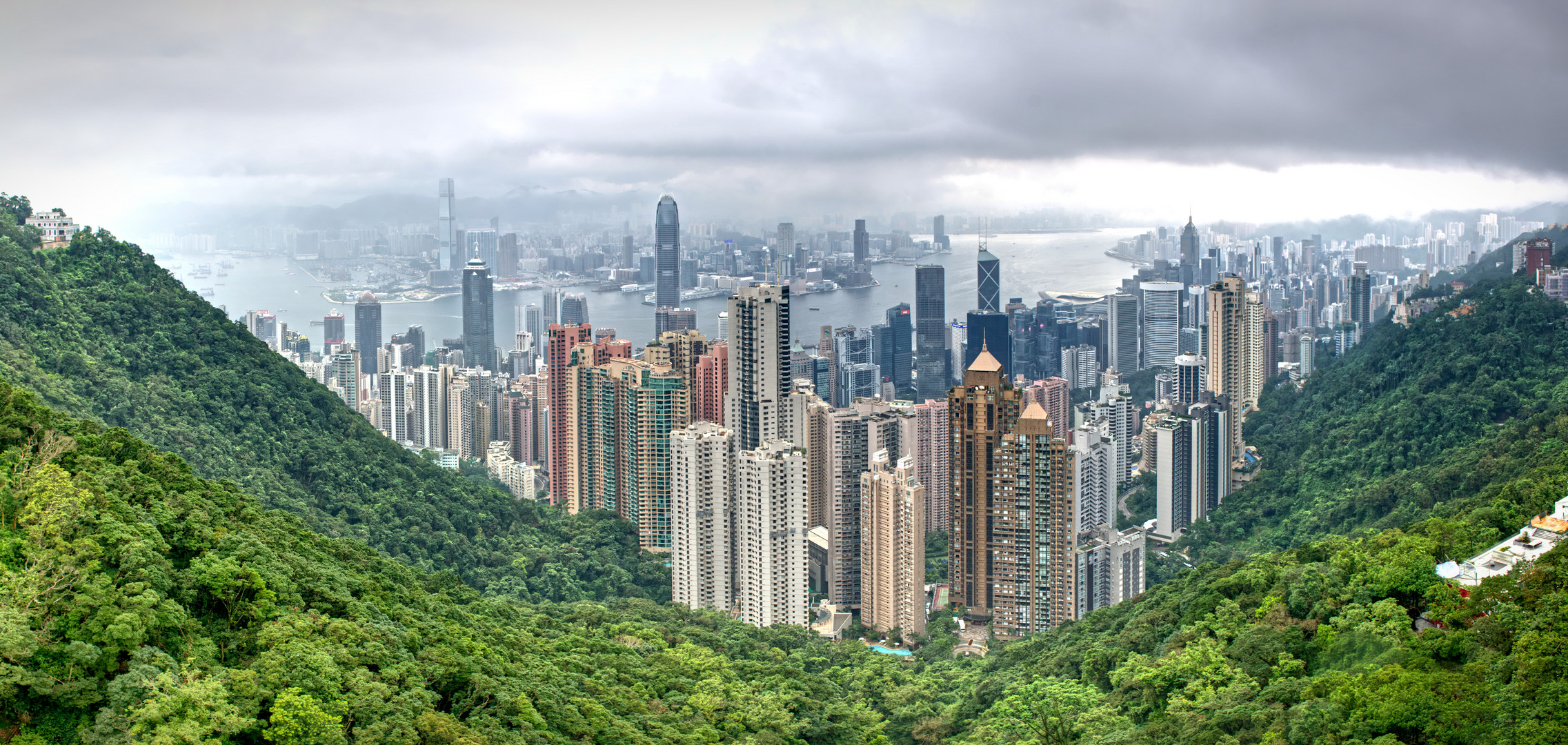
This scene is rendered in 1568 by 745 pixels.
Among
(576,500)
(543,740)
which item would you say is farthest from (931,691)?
(576,500)

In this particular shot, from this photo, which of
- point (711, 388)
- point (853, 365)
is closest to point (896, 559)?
point (711, 388)

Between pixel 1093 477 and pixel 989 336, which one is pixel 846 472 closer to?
pixel 1093 477

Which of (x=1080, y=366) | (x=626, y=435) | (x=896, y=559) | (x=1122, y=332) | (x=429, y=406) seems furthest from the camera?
(x=1122, y=332)

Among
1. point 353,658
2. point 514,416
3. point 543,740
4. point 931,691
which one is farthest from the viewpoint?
point 514,416

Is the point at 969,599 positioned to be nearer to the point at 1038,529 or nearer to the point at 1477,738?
the point at 1038,529

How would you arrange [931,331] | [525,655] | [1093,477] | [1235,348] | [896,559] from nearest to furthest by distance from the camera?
[525,655] → [896,559] → [1093,477] → [1235,348] → [931,331]
